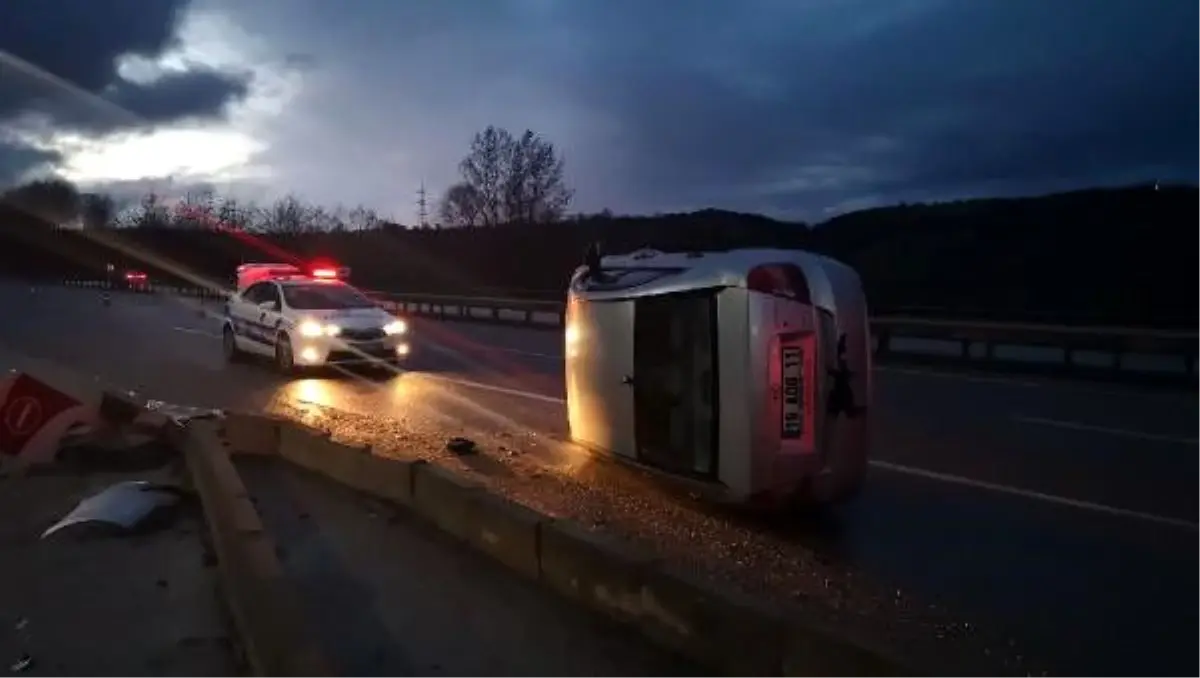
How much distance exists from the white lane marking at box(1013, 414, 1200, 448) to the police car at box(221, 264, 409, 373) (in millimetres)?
10127

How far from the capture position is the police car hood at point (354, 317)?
18172mm

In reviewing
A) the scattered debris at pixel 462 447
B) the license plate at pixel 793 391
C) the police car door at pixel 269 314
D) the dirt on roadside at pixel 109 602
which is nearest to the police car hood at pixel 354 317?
the police car door at pixel 269 314

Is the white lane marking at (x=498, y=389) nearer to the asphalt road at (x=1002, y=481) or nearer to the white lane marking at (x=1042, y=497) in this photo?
the asphalt road at (x=1002, y=481)

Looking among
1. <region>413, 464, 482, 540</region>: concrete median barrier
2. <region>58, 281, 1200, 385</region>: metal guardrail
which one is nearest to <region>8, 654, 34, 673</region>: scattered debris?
<region>413, 464, 482, 540</region>: concrete median barrier

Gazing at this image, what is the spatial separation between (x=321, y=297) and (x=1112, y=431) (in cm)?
1262

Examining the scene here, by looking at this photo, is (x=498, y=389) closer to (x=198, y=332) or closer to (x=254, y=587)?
(x=254, y=587)

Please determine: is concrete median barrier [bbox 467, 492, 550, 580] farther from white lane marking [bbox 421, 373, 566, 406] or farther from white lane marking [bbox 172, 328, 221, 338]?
white lane marking [bbox 172, 328, 221, 338]

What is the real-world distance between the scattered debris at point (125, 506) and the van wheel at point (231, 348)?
12.6 m

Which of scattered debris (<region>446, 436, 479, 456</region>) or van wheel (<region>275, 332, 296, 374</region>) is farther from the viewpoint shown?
van wheel (<region>275, 332, 296, 374</region>)

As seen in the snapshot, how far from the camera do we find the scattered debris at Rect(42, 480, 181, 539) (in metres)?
7.55

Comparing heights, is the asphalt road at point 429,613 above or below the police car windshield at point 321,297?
below

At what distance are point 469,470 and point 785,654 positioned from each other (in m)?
5.76

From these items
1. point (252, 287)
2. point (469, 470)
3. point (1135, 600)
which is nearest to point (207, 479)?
point (469, 470)

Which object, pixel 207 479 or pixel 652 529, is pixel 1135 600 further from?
pixel 207 479
